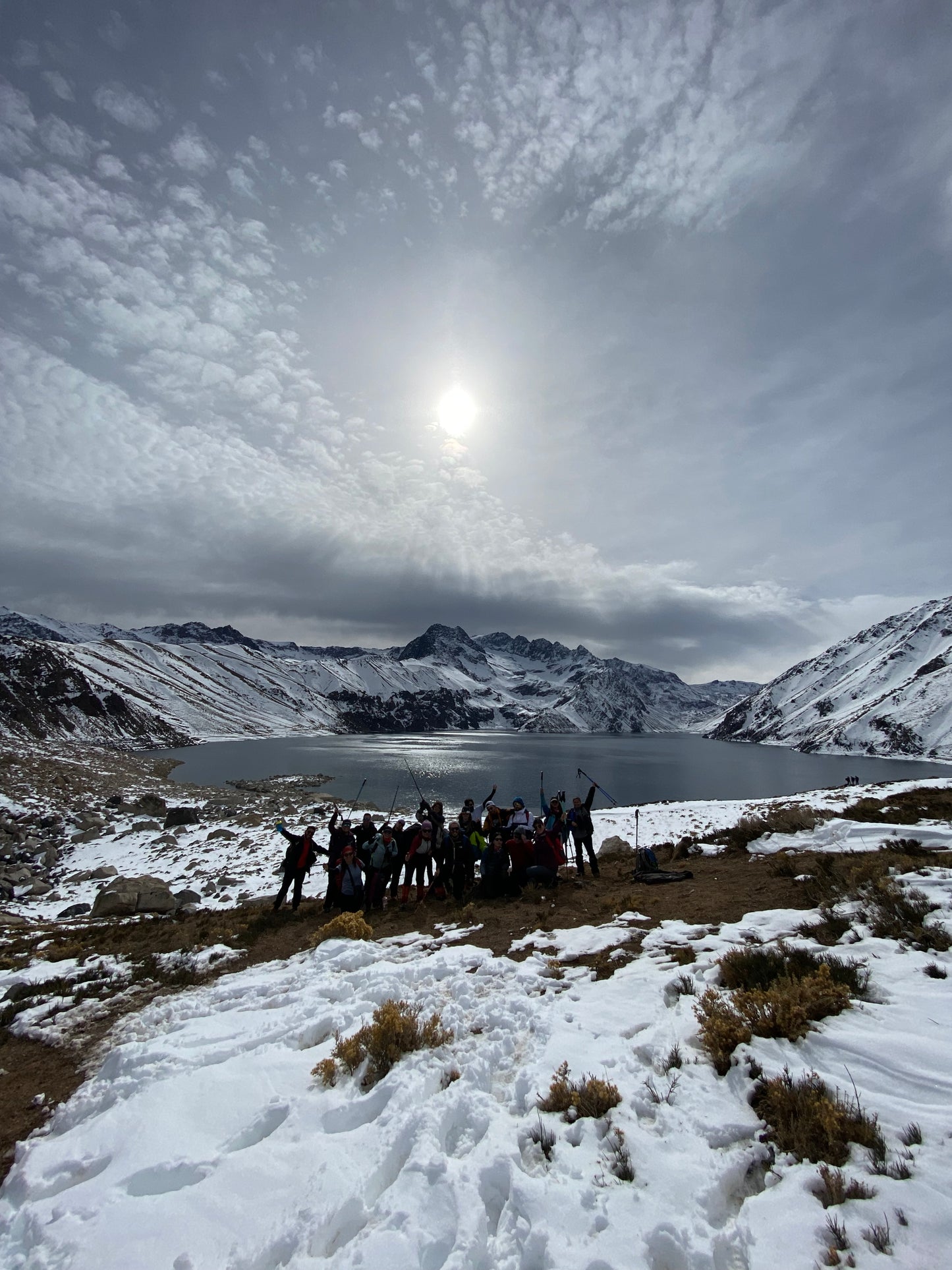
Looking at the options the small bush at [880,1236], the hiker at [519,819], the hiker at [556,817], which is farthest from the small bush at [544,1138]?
the hiker at [556,817]

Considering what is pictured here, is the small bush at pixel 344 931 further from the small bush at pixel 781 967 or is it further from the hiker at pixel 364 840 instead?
the small bush at pixel 781 967

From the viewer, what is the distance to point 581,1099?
4.92 m

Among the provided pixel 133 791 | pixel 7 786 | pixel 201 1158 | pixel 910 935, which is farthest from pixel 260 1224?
pixel 133 791

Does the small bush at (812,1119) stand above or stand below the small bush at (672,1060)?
above

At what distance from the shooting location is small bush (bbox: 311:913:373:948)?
11.0 m

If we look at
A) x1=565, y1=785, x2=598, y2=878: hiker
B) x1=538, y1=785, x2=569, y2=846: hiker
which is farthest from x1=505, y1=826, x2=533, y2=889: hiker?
x1=565, y1=785, x2=598, y2=878: hiker

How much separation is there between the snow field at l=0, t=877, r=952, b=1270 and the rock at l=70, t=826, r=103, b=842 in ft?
91.2

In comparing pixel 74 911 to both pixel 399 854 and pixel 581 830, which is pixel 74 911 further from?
pixel 581 830

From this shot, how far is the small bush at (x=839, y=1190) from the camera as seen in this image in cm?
343

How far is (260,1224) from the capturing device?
3.97 m

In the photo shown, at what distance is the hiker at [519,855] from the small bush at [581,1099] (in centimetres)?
927

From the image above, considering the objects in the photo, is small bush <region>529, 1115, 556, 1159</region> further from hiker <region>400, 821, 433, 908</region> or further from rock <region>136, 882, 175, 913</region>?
rock <region>136, 882, 175, 913</region>

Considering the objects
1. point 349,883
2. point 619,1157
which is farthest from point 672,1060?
point 349,883

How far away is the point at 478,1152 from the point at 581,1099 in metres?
1.07
